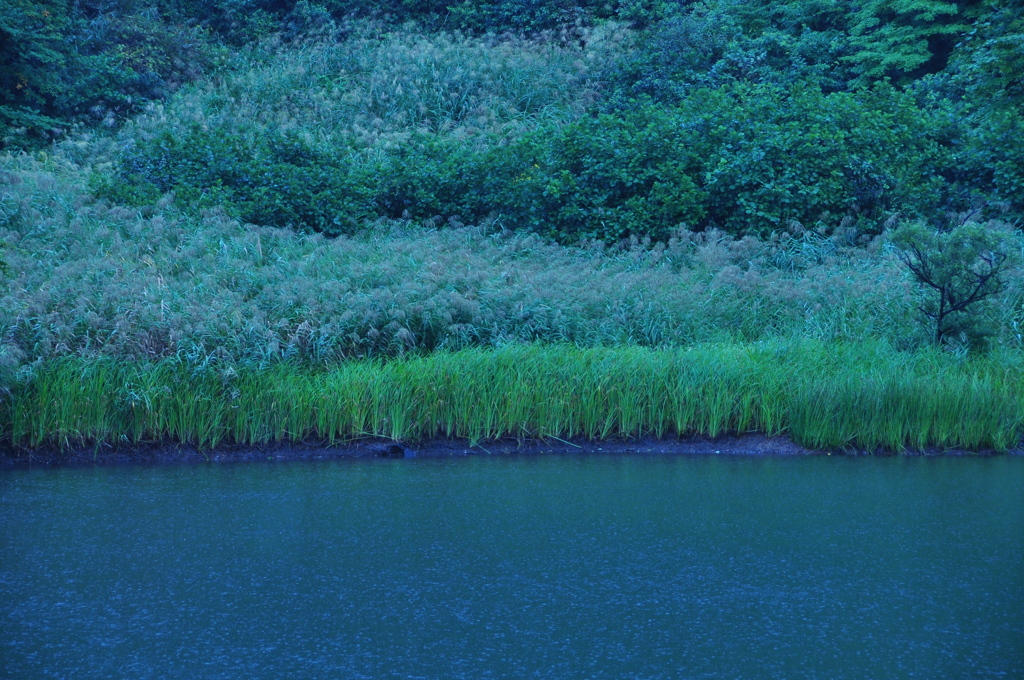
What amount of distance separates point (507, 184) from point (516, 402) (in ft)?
17.7

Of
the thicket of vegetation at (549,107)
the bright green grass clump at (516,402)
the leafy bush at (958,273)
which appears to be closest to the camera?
A: the bright green grass clump at (516,402)

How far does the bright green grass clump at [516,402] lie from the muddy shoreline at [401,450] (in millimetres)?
76

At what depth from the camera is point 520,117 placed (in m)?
16.6

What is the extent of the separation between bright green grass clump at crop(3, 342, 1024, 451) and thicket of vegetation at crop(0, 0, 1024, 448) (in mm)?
95

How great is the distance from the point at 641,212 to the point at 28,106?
10.6 m

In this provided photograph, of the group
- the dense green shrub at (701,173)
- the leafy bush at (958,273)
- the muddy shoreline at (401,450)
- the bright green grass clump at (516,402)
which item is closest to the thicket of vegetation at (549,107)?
the dense green shrub at (701,173)

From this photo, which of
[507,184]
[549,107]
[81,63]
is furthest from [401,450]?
[81,63]

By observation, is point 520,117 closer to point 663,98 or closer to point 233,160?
point 663,98

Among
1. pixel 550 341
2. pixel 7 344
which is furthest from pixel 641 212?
pixel 7 344

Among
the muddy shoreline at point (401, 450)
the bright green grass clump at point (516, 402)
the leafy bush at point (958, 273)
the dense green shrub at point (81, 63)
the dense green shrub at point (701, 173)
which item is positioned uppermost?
the dense green shrub at point (81, 63)

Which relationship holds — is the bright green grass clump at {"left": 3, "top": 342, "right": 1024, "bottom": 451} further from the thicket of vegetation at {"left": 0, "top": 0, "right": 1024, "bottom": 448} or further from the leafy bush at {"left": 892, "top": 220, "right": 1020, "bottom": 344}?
the leafy bush at {"left": 892, "top": 220, "right": 1020, "bottom": 344}

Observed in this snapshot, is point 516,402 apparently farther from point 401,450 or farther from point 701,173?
point 701,173

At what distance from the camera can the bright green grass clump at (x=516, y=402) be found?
27.0 ft

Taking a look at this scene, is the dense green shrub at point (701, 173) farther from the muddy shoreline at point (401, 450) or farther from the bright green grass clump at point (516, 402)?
the muddy shoreline at point (401, 450)
